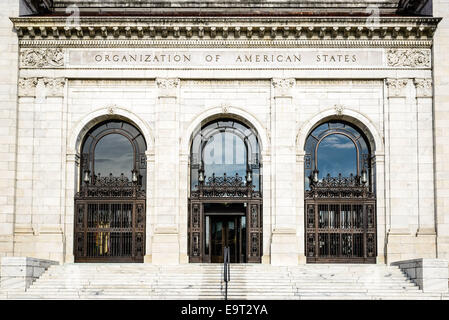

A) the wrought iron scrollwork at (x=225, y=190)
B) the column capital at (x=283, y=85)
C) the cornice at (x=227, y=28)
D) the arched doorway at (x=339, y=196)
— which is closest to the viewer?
the cornice at (x=227, y=28)

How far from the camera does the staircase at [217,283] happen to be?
25141mm

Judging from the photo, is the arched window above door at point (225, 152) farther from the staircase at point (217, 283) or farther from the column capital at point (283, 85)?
the staircase at point (217, 283)

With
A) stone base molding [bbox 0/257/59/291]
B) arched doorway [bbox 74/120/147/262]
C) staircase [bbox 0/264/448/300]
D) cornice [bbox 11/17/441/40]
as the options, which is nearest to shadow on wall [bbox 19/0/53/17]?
cornice [bbox 11/17/441/40]

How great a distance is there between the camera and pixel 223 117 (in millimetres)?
32188

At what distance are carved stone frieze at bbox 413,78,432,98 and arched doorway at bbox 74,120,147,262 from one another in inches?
479

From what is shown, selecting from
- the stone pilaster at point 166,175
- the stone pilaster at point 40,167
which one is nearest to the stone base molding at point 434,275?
the stone pilaster at point 166,175

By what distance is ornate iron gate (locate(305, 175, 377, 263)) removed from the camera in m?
31.2

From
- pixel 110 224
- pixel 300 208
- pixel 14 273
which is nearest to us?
pixel 14 273

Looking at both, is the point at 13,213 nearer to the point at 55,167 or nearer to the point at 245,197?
the point at 55,167

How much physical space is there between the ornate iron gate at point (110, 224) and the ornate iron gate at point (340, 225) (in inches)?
289

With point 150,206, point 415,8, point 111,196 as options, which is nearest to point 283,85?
point 415,8

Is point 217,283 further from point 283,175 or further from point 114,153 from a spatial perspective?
point 114,153

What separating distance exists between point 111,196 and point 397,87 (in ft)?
43.6

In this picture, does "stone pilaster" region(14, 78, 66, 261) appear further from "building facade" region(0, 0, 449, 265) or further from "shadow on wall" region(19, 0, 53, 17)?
"shadow on wall" region(19, 0, 53, 17)
